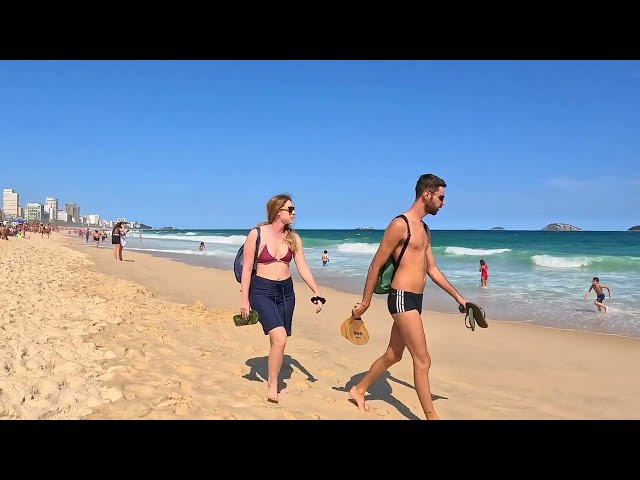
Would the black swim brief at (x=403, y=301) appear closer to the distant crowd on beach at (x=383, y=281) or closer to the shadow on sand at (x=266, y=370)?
the distant crowd on beach at (x=383, y=281)

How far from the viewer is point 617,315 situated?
442 inches

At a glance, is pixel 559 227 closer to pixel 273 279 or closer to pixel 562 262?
pixel 562 262

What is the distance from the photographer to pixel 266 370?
18.2 feet

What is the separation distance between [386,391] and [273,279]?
1.85 m

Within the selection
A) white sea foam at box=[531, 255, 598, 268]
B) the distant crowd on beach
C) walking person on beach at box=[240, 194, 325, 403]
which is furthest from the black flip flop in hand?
white sea foam at box=[531, 255, 598, 268]

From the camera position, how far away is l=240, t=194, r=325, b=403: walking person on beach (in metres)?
4.34

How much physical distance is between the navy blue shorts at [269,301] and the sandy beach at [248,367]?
0.71m

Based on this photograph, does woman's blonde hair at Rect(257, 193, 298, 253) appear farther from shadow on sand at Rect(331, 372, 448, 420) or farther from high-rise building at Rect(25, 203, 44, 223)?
high-rise building at Rect(25, 203, 44, 223)

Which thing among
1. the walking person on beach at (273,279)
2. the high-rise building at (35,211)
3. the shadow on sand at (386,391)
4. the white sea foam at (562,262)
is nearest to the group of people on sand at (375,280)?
the walking person on beach at (273,279)

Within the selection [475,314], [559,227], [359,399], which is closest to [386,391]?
[359,399]

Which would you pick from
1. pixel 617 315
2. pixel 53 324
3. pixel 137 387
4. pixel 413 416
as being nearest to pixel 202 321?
pixel 53 324
